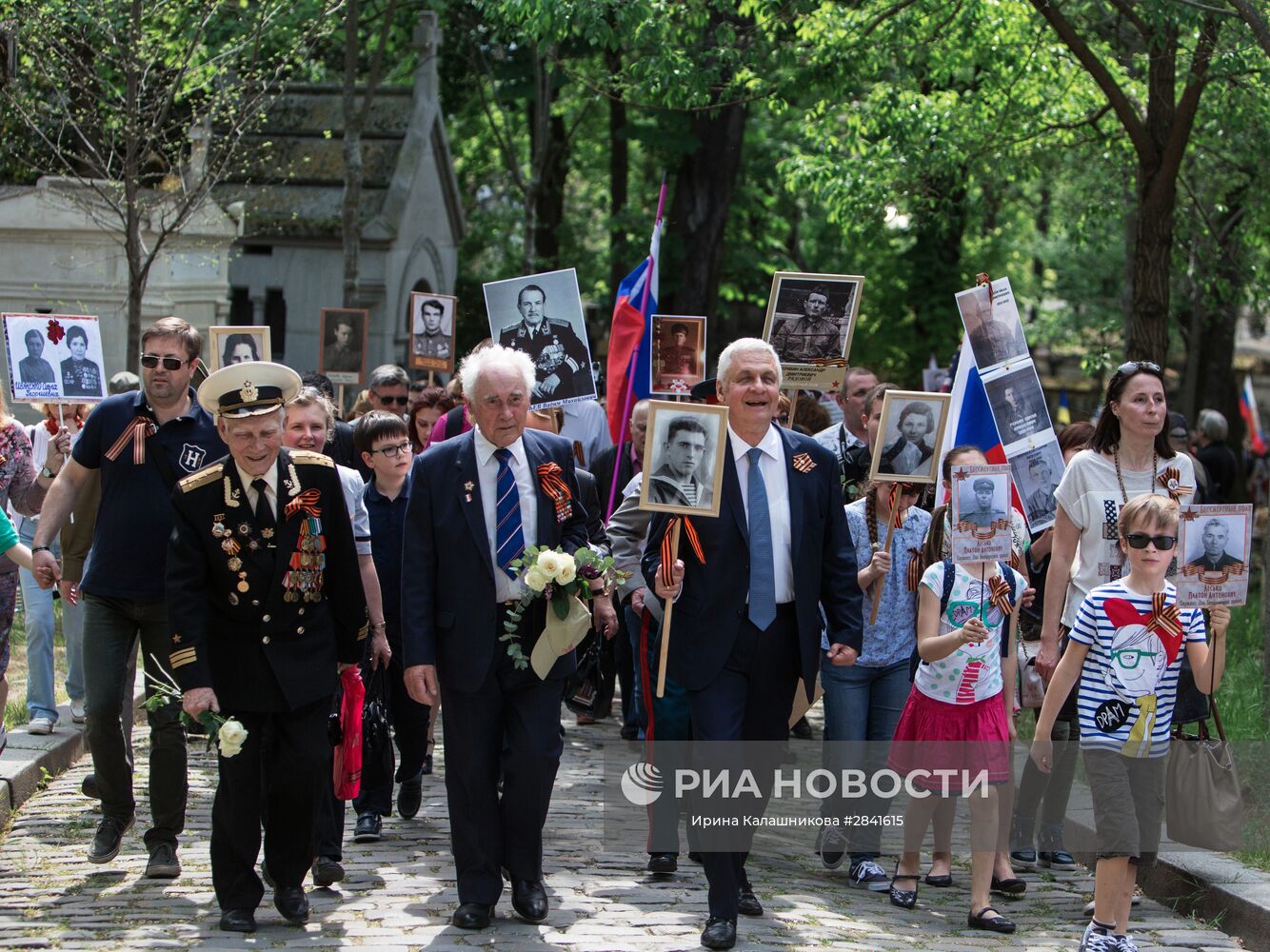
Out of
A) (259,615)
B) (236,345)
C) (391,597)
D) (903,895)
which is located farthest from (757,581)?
(236,345)

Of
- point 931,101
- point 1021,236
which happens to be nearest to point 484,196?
point 1021,236

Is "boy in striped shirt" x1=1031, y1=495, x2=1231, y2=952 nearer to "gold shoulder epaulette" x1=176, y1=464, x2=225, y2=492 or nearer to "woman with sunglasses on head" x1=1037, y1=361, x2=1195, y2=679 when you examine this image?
"woman with sunglasses on head" x1=1037, y1=361, x2=1195, y2=679

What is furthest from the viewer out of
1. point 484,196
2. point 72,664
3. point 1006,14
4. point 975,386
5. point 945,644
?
point 484,196

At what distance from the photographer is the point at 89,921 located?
6281 mm

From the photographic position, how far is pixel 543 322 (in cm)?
1028

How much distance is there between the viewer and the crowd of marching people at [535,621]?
616 centimetres

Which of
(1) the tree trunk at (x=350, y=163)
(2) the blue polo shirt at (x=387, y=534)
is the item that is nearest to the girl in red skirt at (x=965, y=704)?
(2) the blue polo shirt at (x=387, y=534)

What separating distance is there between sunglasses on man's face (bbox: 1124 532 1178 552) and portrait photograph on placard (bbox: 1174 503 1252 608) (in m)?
0.32

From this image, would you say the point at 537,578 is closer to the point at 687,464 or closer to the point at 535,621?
the point at 535,621

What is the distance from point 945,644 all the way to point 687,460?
132cm

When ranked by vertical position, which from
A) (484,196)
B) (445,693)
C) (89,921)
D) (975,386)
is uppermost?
(484,196)

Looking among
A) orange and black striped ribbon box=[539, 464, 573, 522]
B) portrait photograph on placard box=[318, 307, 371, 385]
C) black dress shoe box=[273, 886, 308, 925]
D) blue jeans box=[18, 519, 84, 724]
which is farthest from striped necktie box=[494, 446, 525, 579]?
portrait photograph on placard box=[318, 307, 371, 385]

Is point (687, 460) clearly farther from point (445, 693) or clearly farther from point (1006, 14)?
point (1006, 14)

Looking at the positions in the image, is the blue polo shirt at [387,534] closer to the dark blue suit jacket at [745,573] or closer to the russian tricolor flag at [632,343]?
the dark blue suit jacket at [745,573]
